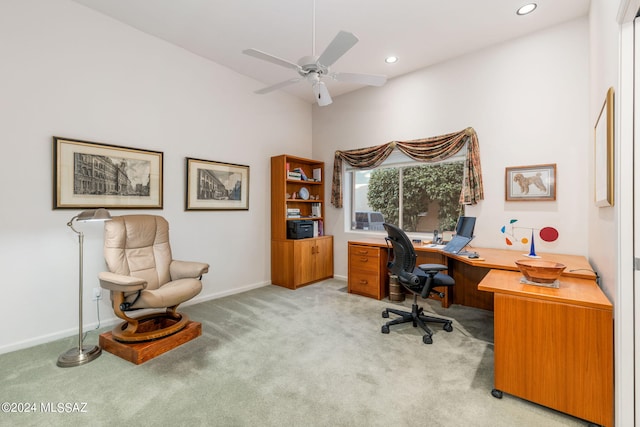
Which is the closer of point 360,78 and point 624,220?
point 624,220

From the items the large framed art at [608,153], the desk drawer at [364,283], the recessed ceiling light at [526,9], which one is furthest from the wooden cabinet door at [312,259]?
the recessed ceiling light at [526,9]

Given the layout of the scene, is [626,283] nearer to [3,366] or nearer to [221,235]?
[221,235]

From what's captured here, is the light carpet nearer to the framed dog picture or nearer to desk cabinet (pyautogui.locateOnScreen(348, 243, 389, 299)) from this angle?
desk cabinet (pyautogui.locateOnScreen(348, 243, 389, 299))

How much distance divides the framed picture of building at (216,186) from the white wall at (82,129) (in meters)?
0.10

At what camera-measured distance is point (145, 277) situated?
9.14 feet

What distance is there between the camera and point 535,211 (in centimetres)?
316

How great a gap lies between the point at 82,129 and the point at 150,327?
78.5 inches

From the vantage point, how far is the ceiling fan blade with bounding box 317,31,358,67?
1.92 m

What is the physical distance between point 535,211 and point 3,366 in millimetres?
4982

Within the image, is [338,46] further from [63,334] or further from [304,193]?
[63,334]

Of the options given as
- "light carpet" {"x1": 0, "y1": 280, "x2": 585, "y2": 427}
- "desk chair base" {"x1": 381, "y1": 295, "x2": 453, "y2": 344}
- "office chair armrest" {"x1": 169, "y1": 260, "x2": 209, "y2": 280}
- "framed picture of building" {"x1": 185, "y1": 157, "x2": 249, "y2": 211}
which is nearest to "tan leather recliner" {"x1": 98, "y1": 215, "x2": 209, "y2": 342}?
"office chair armrest" {"x1": 169, "y1": 260, "x2": 209, "y2": 280}

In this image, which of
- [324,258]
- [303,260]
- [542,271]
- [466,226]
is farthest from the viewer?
[324,258]

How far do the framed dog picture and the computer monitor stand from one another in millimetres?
551

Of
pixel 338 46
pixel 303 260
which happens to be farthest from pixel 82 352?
pixel 338 46
